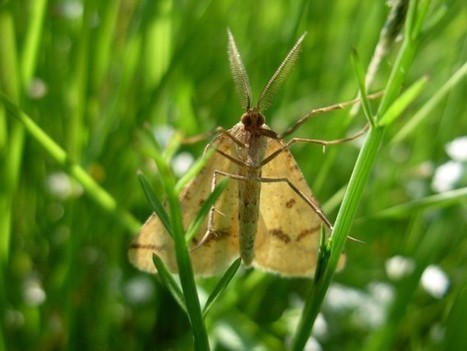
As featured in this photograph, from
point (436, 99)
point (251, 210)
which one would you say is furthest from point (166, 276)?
point (436, 99)

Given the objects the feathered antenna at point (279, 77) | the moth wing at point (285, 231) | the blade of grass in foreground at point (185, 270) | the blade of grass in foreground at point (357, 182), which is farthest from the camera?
the moth wing at point (285, 231)

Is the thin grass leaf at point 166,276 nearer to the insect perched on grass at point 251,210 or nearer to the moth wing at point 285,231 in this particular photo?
the insect perched on grass at point 251,210

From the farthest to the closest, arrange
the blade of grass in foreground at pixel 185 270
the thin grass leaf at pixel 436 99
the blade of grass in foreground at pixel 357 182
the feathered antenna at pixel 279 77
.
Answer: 1. the thin grass leaf at pixel 436 99
2. the feathered antenna at pixel 279 77
3. the blade of grass in foreground at pixel 357 182
4. the blade of grass in foreground at pixel 185 270

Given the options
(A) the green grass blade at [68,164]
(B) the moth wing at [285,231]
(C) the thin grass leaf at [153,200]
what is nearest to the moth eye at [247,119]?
(B) the moth wing at [285,231]

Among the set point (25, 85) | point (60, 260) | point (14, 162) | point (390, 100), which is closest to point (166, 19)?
point (25, 85)

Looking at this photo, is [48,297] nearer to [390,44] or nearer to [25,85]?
[25,85]

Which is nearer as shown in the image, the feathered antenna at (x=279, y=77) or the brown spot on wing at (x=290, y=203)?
the feathered antenna at (x=279, y=77)

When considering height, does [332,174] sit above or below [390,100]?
above

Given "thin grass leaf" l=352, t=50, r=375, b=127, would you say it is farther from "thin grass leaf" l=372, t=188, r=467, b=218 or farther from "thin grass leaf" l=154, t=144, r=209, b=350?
"thin grass leaf" l=372, t=188, r=467, b=218
